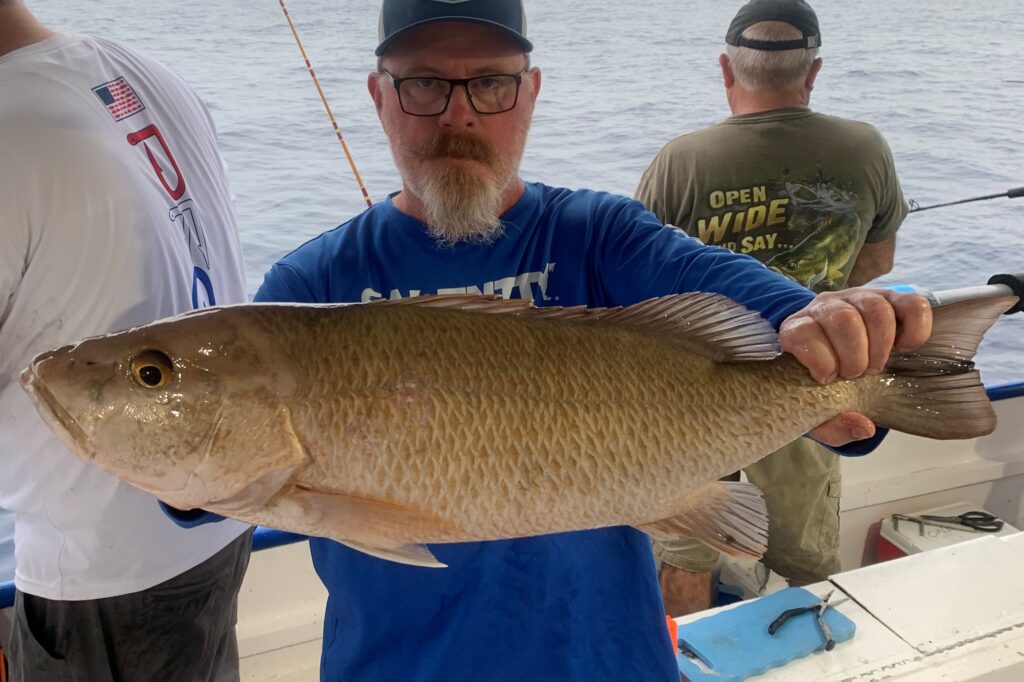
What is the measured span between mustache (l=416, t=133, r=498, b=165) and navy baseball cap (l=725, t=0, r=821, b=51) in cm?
153

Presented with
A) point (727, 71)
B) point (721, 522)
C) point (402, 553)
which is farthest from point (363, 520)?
point (727, 71)

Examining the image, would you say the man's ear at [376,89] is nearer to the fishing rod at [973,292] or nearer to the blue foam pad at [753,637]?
the fishing rod at [973,292]

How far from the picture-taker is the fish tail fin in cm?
103

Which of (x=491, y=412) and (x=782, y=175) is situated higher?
(x=491, y=412)

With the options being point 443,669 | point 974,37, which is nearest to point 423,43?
point 443,669

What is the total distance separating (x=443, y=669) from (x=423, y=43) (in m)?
0.98

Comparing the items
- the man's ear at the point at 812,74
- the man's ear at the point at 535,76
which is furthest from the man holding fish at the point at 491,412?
the man's ear at the point at 812,74

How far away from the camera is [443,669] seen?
4.09 ft

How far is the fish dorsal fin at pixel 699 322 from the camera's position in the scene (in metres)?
1.04

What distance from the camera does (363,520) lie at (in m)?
0.89

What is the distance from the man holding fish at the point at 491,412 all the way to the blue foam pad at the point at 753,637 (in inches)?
27.4

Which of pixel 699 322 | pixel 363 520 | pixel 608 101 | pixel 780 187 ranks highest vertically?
pixel 699 322

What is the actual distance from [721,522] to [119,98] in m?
1.21

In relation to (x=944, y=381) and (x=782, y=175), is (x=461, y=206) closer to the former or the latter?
(x=944, y=381)
